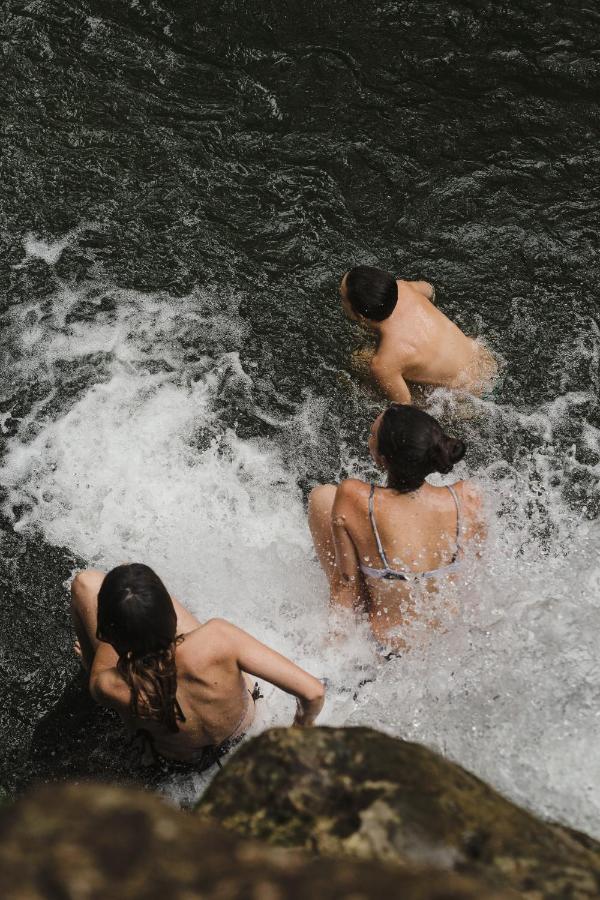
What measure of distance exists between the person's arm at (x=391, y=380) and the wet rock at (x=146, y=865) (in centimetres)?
420

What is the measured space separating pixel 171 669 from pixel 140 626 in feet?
1.05

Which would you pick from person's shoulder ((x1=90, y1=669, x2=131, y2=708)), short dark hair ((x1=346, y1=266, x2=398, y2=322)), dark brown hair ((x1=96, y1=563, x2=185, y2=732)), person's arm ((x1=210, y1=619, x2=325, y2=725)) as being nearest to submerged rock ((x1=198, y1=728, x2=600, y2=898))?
dark brown hair ((x1=96, y1=563, x2=185, y2=732))

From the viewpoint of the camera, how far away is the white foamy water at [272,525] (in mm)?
4250

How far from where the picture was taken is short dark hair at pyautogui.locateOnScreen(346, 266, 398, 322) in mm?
5586

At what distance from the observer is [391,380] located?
231 inches

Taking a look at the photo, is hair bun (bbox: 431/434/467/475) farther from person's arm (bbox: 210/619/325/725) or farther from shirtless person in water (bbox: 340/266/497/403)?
shirtless person in water (bbox: 340/266/497/403)

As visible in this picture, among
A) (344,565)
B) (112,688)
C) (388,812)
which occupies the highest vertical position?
(388,812)

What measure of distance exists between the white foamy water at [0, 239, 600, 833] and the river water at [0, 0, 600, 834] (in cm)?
2

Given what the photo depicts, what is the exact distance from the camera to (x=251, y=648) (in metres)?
3.88

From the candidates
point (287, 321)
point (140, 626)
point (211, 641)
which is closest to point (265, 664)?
point (211, 641)

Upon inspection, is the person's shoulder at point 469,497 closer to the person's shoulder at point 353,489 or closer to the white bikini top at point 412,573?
the white bikini top at point 412,573

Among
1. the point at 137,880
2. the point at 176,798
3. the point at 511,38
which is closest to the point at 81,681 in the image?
the point at 176,798

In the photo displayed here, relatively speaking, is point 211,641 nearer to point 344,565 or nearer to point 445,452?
point 344,565

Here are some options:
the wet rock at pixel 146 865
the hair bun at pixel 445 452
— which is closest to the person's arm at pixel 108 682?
the hair bun at pixel 445 452
